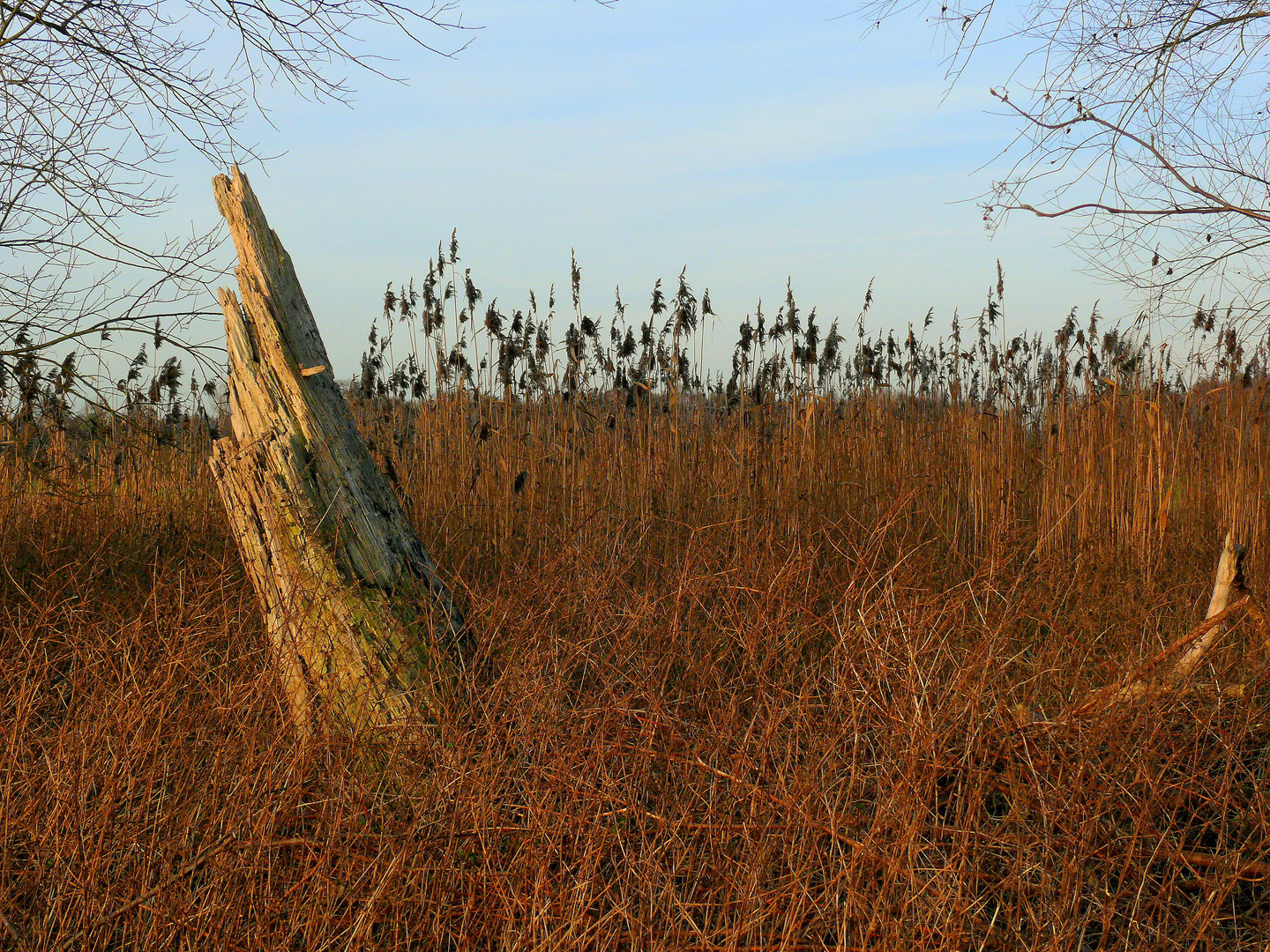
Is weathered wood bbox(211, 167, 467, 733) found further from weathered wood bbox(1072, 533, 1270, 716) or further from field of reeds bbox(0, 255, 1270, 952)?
weathered wood bbox(1072, 533, 1270, 716)

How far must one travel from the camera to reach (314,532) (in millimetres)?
2771

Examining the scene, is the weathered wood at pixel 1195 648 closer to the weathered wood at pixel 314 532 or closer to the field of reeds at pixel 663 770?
the field of reeds at pixel 663 770

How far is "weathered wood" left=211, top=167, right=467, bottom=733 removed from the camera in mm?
2691

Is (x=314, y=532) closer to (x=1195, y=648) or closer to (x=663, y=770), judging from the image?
(x=663, y=770)

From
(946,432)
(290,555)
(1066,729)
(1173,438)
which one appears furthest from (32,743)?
(1173,438)

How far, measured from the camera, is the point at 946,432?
6.18 metres

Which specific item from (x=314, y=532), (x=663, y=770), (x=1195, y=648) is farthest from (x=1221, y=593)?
(x=314, y=532)

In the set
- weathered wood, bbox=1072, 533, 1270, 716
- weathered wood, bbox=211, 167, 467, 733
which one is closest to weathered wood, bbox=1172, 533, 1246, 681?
weathered wood, bbox=1072, 533, 1270, 716

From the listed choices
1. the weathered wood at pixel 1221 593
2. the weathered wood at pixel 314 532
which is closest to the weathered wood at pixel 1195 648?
the weathered wood at pixel 1221 593

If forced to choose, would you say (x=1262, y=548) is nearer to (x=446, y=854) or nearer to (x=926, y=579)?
(x=926, y=579)

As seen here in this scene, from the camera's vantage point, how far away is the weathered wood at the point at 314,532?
2.69 meters

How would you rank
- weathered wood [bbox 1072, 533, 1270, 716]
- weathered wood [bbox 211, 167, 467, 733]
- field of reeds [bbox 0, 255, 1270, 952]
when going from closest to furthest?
field of reeds [bbox 0, 255, 1270, 952], weathered wood [bbox 1072, 533, 1270, 716], weathered wood [bbox 211, 167, 467, 733]

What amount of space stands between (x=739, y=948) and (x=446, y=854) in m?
0.59

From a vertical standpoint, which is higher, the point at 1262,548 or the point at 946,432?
the point at 946,432
